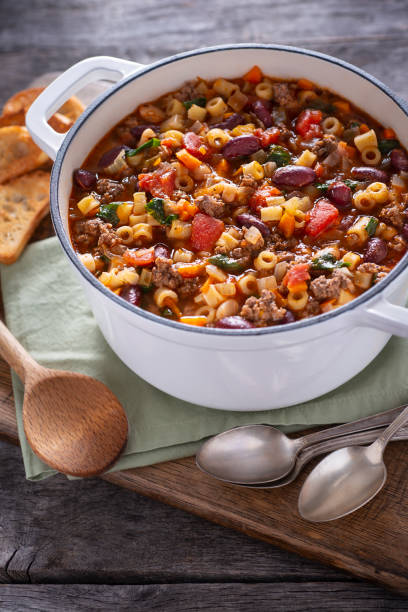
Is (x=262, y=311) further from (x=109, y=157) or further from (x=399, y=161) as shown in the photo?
(x=109, y=157)

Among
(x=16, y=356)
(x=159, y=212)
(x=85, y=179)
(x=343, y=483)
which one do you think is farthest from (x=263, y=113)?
(x=343, y=483)

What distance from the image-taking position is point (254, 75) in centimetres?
407

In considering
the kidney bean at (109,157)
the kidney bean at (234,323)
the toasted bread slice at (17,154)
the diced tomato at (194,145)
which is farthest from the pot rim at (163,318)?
the toasted bread slice at (17,154)

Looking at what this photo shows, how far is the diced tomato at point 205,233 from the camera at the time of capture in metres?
3.42

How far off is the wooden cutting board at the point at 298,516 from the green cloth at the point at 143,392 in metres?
0.11

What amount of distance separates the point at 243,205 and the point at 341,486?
4.65 feet

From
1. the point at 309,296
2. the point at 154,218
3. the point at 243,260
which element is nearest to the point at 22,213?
the point at 154,218

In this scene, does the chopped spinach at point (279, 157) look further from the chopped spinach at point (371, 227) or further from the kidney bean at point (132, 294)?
the kidney bean at point (132, 294)

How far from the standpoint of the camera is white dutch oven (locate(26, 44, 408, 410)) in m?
2.83

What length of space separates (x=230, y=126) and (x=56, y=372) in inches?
62.9

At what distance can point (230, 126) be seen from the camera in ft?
12.7

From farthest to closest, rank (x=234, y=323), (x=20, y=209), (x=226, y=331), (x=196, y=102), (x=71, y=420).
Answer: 1. (x=20, y=209)
2. (x=196, y=102)
3. (x=71, y=420)
4. (x=234, y=323)
5. (x=226, y=331)

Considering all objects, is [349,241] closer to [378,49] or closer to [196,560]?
[196,560]

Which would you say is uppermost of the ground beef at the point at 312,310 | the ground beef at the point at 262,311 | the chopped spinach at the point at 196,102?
the chopped spinach at the point at 196,102
